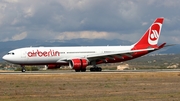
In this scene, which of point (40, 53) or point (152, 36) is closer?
point (40, 53)

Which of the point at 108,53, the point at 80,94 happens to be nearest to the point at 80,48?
the point at 108,53

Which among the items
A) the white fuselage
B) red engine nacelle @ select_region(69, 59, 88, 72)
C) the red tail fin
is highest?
the red tail fin

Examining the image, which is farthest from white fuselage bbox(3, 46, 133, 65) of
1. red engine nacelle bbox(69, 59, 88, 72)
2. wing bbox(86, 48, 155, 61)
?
red engine nacelle bbox(69, 59, 88, 72)

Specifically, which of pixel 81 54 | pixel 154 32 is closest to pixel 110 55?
pixel 81 54

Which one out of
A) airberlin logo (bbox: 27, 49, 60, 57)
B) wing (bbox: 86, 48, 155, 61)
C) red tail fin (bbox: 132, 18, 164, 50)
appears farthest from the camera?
red tail fin (bbox: 132, 18, 164, 50)

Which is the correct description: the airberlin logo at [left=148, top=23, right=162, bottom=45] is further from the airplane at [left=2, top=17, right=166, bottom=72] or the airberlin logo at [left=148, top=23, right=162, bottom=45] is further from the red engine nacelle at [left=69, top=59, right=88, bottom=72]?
the red engine nacelle at [left=69, top=59, right=88, bottom=72]

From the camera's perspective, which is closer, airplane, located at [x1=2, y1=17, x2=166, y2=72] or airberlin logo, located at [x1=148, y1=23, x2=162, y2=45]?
airplane, located at [x1=2, y1=17, x2=166, y2=72]

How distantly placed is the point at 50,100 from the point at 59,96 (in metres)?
2.54

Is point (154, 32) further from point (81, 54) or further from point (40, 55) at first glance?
point (40, 55)

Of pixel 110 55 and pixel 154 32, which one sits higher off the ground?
pixel 154 32

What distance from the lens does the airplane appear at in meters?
65.4

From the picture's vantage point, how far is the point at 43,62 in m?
66.2

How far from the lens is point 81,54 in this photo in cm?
6831

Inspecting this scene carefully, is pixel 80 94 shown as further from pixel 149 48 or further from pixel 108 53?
pixel 149 48
